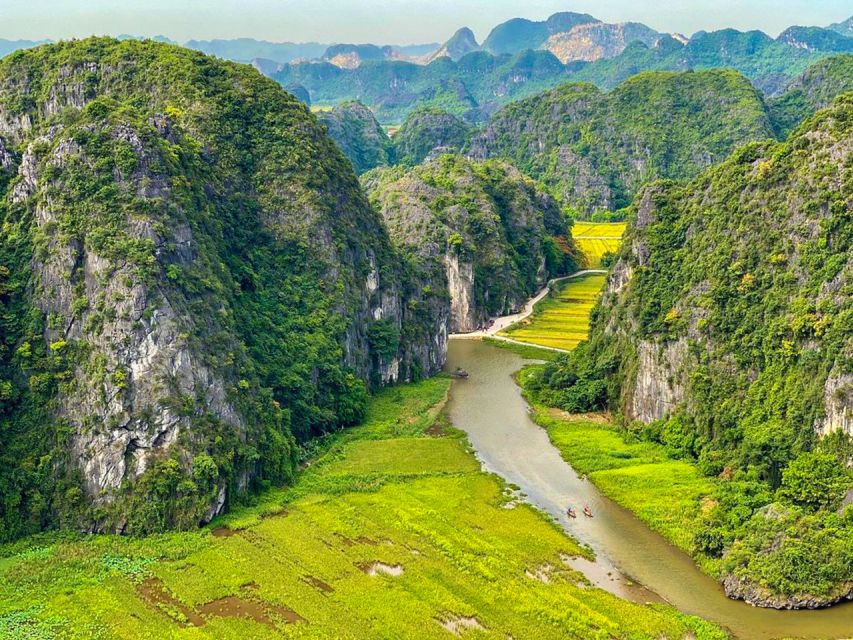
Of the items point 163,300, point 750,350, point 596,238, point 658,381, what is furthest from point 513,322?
point 163,300

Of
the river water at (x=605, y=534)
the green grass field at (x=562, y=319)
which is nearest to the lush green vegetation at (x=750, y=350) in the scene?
the river water at (x=605, y=534)

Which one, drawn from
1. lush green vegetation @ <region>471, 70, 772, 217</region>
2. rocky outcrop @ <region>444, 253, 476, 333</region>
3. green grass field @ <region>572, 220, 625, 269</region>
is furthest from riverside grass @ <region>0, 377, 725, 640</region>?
lush green vegetation @ <region>471, 70, 772, 217</region>

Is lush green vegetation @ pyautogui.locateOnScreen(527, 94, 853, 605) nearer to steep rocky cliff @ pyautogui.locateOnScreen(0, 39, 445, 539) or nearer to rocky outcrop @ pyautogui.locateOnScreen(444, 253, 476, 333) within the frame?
steep rocky cliff @ pyautogui.locateOnScreen(0, 39, 445, 539)

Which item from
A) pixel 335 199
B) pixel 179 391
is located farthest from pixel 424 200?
pixel 179 391

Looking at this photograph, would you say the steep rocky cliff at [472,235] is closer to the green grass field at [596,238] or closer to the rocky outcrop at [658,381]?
the green grass field at [596,238]

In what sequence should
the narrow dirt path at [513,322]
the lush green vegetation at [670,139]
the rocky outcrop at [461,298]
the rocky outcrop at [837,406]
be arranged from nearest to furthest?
the rocky outcrop at [837,406], the narrow dirt path at [513,322], the rocky outcrop at [461,298], the lush green vegetation at [670,139]
